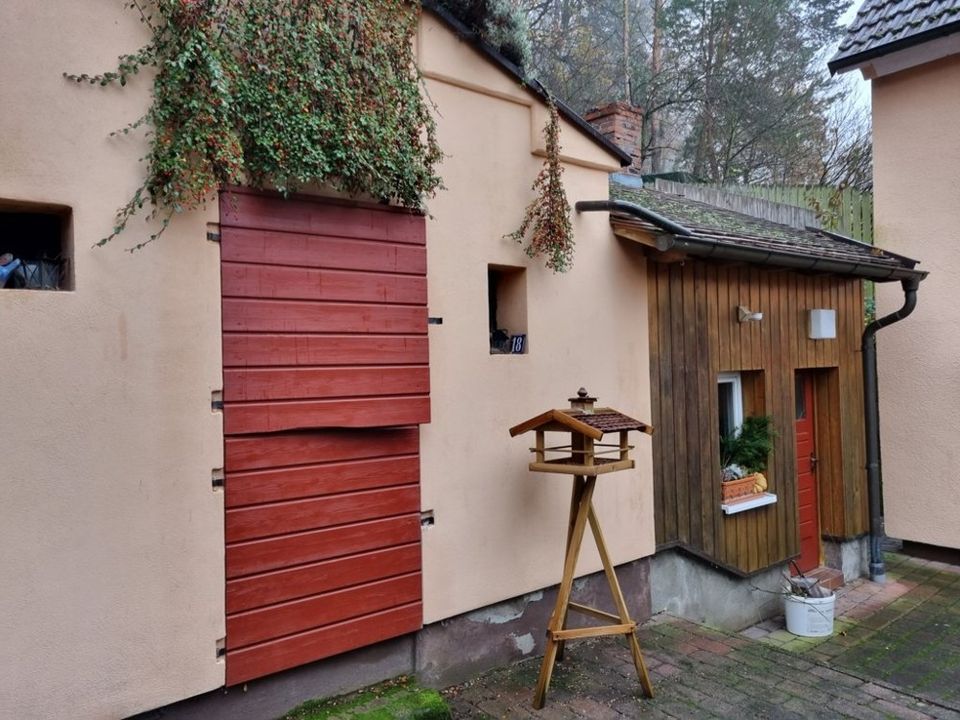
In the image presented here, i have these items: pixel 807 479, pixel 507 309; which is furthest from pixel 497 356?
pixel 807 479

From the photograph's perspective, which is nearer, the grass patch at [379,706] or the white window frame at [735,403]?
the grass patch at [379,706]

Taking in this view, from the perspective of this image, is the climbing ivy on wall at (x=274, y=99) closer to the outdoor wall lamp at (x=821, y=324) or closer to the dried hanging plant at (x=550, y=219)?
the dried hanging plant at (x=550, y=219)

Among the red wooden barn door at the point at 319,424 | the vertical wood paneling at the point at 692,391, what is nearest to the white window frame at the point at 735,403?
the vertical wood paneling at the point at 692,391

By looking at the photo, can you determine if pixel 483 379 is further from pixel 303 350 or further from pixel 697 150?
pixel 697 150

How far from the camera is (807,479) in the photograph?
7656 millimetres

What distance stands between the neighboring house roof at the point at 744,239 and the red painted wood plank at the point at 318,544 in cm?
271

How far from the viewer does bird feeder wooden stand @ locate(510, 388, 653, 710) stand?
3.97m

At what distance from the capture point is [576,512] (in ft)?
14.0

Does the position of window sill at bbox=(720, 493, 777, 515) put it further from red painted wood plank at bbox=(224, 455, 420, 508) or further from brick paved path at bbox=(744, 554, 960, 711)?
red painted wood plank at bbox=(224, 455, 420, 508)

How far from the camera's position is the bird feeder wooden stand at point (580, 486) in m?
3.97

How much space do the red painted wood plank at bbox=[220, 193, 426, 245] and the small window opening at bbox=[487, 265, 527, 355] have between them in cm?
82

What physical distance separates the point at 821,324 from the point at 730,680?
4.06m

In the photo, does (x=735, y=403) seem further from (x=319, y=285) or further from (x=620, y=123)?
(x=319, y=285)

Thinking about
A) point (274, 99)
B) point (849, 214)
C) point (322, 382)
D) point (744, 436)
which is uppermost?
point (849, 214)
